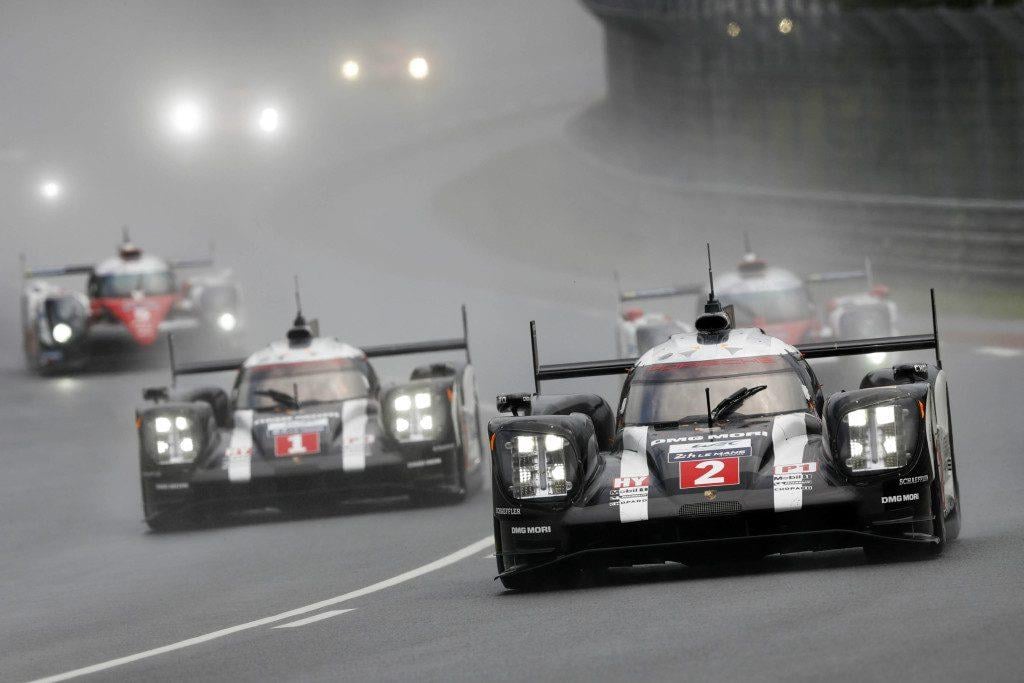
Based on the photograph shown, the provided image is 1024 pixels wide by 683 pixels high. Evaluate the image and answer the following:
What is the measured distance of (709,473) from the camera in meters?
10.5

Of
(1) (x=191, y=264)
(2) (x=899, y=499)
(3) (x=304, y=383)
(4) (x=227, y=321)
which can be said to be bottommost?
(2) (x=899, y=499)

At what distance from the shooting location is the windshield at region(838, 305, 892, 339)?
20594 mm

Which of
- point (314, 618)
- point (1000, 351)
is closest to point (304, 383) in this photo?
point (314, 618)

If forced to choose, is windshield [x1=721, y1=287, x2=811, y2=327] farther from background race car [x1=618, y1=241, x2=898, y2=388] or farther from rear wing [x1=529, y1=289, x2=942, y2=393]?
rear wing [x1=529, y1=289, x2=942, y2=393]

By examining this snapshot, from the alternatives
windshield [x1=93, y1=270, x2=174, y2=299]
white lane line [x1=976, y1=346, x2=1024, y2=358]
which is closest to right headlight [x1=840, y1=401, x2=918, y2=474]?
white lane line [x1=976, y1=346, x2=1024, y2=358]

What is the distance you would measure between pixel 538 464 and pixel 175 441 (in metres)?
5.87

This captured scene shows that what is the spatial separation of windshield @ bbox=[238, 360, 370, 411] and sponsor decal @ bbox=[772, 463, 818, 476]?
22.4 ft

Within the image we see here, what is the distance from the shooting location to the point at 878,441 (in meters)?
10.4

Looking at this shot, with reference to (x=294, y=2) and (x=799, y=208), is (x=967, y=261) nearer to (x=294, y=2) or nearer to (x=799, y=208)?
(x=799, y=208)

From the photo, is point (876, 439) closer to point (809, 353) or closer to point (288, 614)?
point (809, 353)

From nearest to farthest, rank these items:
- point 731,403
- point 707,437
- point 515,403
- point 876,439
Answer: point 876,439 → point 707,437 → point 515,403 → point 731,403

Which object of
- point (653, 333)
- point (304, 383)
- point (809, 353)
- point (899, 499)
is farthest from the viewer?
point (653, 333)

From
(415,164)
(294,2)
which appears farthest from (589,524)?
(294,2)

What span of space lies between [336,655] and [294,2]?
62754mm
